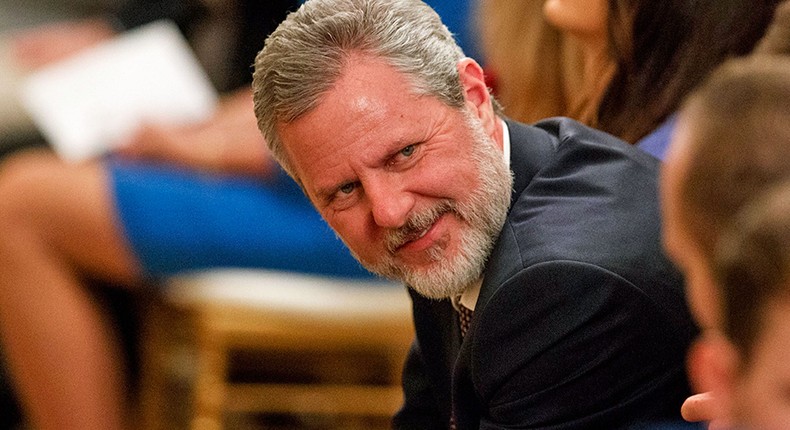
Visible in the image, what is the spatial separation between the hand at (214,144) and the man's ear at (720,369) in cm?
180

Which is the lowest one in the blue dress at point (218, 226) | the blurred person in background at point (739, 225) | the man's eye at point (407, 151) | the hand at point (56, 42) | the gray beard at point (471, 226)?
the blue dress at point (218, 226)

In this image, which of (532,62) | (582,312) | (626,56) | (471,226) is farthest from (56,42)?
(582,312)

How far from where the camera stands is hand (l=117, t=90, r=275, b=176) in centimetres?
259

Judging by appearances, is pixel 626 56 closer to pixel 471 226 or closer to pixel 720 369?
pixel 471 226

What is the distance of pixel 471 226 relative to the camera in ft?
4.64

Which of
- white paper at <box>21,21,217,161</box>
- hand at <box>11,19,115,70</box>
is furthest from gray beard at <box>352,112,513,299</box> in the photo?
hand at <box>11,19,115,70</box>

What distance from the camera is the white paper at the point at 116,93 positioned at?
2.75m

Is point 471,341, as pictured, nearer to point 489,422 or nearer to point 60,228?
point 489,422

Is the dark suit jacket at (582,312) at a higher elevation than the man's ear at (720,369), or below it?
below

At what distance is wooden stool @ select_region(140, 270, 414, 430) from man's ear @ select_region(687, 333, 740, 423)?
1790 mm

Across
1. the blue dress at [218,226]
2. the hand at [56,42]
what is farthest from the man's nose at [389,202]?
the hand at [56,42]

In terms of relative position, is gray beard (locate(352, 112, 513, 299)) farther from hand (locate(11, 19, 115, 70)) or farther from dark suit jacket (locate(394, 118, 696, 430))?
hand (locate(11, 19, 115, 70))

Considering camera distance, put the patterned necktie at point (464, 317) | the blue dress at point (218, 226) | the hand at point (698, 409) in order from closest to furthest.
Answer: the hand at point (698, 409), the patterned necktie at point (464, 317), the blue dress at point (218, 226)

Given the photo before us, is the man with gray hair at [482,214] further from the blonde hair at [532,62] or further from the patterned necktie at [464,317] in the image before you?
the blonde hair at [532,62]
